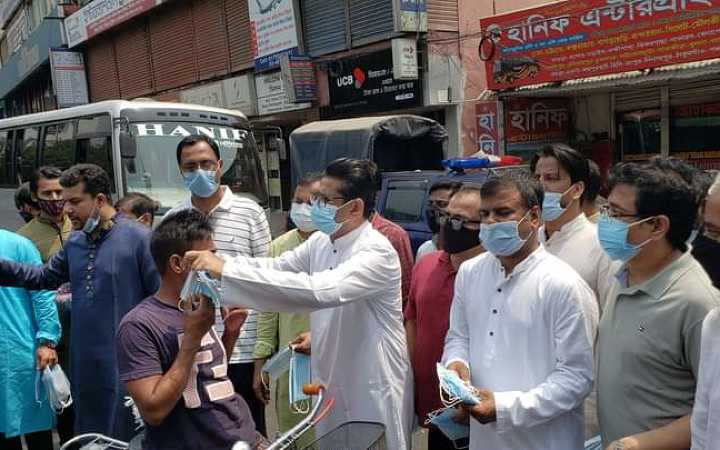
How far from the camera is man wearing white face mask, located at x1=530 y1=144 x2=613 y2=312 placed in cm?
268

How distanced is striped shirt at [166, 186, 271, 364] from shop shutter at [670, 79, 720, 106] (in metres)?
8.22

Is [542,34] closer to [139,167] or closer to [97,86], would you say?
[139,167]

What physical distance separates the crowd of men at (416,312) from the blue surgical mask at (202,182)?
0.04 ft

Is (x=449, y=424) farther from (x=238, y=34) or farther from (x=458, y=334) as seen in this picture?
(x=238, y=34)

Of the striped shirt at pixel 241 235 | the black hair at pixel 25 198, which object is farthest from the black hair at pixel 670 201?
the black hair at pixel 25 198

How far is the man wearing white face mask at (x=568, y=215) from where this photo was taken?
268 cm

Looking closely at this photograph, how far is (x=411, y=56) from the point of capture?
11258 millimetres

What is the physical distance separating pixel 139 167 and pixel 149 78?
43.3 ft

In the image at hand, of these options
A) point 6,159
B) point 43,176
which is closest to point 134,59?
point 6,159

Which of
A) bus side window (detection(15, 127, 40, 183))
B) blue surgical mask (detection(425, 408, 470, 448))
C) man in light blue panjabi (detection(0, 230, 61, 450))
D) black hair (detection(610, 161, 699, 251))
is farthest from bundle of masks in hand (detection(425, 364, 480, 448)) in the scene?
bus side window (detection(15, 127, 40, 183))

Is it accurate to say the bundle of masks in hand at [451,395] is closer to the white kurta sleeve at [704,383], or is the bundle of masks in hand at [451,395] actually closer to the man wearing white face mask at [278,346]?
the white kurta sleeve at [704,383]

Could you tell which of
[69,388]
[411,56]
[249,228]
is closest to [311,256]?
[249,228]

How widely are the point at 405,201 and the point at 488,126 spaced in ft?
14.6

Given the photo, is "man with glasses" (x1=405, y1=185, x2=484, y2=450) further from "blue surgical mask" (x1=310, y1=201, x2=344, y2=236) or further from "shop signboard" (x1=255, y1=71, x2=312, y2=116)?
"shop signboard" (x1=255, y1=71, x2=312, y2=116)
